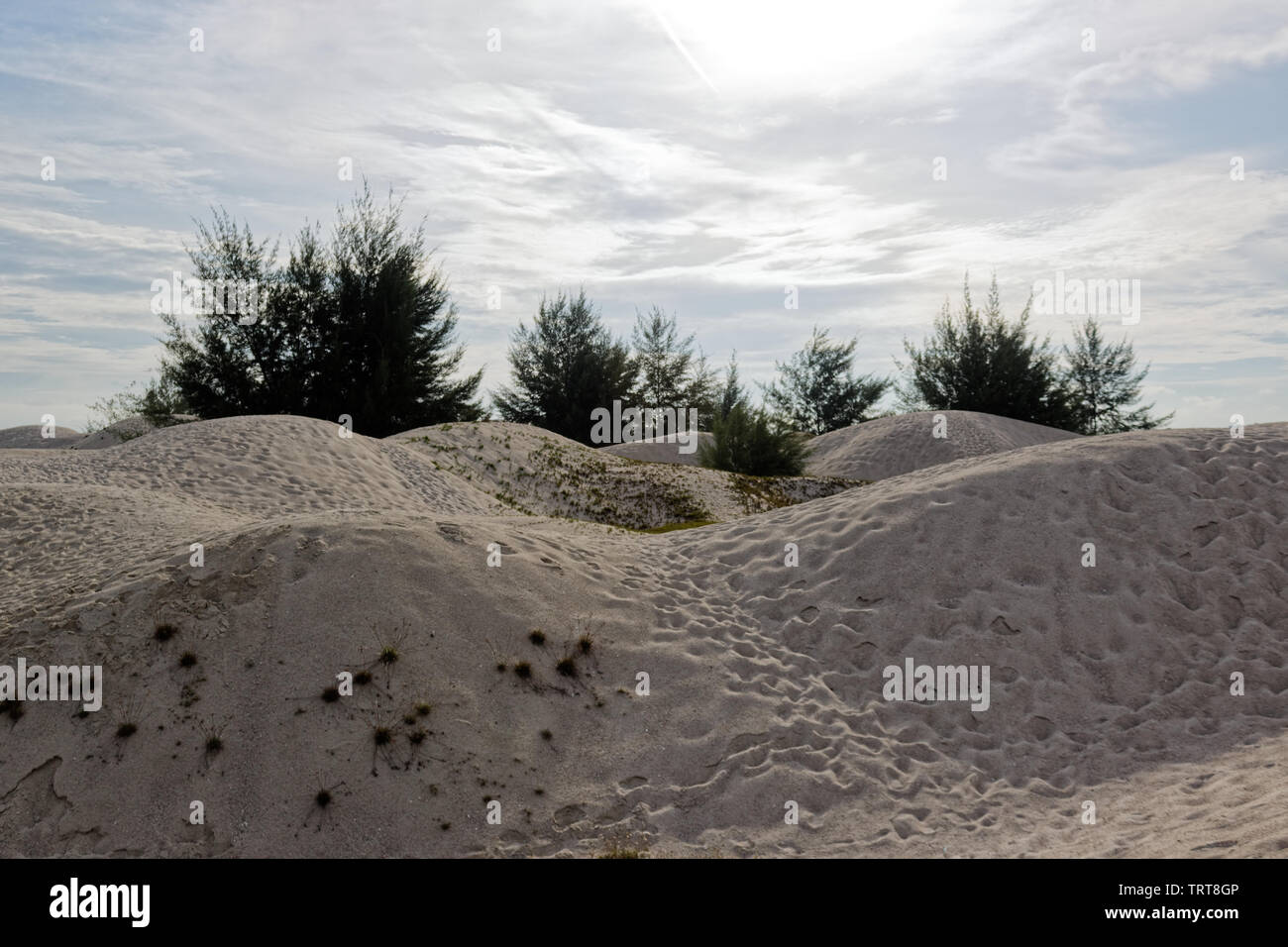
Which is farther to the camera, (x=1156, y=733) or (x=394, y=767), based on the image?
(x=1156, y=733)

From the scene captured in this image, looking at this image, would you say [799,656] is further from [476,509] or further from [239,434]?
[239,434]

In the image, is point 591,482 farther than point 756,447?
No

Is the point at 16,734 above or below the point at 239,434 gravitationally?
below

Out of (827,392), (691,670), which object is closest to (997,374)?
(827,392)

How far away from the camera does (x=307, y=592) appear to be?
8047 mm

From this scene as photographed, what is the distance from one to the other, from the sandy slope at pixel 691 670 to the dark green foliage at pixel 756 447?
1221 centimetres

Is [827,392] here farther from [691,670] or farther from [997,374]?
[691,670]

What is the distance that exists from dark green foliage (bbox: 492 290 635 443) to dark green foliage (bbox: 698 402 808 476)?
978 centimetres

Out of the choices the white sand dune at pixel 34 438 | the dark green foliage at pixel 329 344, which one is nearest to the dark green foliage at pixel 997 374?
the dark green foliage at pixel 329 344

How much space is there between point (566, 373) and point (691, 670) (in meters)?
26.2

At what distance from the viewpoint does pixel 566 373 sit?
3359 centimetres

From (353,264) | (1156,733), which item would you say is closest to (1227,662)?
(1156,733)

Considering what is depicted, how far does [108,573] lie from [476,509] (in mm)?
7823

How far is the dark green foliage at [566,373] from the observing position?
3325 centimetres
